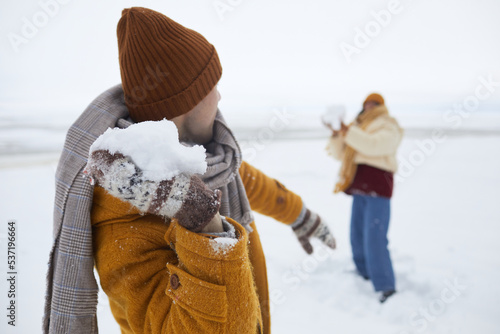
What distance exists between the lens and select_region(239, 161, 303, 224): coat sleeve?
1345mm

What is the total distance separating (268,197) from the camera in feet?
4.58

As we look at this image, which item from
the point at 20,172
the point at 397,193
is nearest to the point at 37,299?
the point at 20,172

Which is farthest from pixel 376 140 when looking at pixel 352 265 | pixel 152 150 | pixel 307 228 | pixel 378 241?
pixel 152 150

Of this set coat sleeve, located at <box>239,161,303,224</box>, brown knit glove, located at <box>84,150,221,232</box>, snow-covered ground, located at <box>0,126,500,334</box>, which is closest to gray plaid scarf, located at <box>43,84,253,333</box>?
brown knit glove, located at <box>84,150,221,232</box>

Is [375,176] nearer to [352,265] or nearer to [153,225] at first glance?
[352,265]

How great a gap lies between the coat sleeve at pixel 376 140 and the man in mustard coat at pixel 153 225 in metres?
2.03

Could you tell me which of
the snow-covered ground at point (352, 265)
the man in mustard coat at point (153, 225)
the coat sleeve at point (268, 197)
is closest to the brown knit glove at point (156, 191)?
the man in mustard coat at point (153, 225)

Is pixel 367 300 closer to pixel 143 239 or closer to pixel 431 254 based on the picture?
pixel 431 254

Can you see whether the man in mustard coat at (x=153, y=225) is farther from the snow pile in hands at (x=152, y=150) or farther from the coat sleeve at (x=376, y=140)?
the coat sleeve at (x=376, y=140)

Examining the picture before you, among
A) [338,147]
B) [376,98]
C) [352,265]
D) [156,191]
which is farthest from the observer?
[352,265]

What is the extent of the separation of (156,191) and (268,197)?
828 millimetres

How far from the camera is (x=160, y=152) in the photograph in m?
0.62

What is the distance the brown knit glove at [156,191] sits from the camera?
60cm

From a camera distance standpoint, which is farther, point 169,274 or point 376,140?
point 376,140
